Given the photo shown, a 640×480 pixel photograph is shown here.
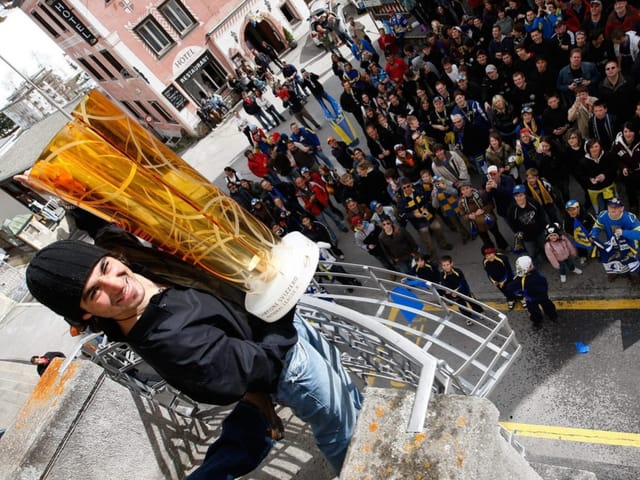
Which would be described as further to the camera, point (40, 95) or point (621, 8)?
point (40, 95)

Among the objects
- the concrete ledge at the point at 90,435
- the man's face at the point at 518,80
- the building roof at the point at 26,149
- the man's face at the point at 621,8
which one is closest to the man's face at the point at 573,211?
the man's face at the point at 518,80

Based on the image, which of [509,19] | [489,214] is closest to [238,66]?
[509,19]

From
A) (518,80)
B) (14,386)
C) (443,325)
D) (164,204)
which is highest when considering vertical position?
(164,204)

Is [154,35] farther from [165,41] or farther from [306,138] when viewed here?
[306,138]

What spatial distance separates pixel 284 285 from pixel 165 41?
29124 millimetres

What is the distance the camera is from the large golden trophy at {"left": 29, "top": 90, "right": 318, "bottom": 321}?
8.16 feet

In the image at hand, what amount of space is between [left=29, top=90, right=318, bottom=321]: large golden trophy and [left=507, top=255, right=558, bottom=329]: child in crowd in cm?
474

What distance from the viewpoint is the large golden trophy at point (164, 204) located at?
8.16 ft

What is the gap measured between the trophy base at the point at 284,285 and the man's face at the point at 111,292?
684 millimetres

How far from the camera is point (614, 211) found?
649 centimetres

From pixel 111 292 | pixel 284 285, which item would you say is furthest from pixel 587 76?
pixel 111 292

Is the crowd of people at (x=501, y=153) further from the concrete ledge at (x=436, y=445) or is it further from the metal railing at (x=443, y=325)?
the concrete ledge at (x=436, y=445)

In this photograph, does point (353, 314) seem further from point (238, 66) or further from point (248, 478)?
point (238, 66)

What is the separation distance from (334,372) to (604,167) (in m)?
5.97
